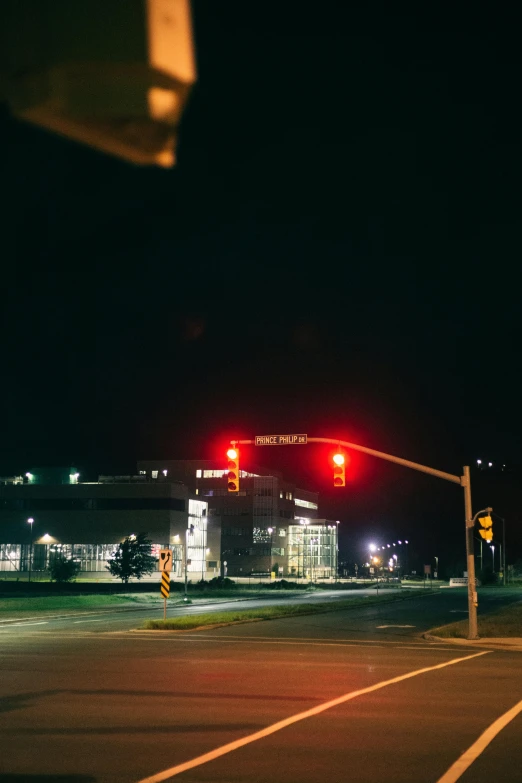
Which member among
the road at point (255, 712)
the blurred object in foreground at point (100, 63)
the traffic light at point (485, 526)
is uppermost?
the blurred object in foreground at point (100, 63)

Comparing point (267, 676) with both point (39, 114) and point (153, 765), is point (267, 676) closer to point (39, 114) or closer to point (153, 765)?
point (153, 765)

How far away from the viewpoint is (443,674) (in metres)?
19.0

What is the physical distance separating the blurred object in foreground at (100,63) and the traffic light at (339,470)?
25025 millimetres

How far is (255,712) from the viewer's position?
43.9ft

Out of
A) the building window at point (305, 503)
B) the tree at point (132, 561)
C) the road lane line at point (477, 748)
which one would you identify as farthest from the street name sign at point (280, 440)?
the building window at point (305, 503)

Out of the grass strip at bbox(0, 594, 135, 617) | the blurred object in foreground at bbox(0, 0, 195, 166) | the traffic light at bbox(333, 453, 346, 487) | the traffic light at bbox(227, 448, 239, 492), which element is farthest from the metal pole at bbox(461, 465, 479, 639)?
the blurred object in foreground at bbox(0, 0, 195, 166)

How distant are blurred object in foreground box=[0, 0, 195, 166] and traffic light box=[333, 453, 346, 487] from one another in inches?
985

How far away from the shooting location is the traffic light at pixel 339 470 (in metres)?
27.7

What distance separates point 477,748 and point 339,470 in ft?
57.4

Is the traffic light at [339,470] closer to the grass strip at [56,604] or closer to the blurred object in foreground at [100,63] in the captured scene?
the grass strip at [56,604]

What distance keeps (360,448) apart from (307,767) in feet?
65.2

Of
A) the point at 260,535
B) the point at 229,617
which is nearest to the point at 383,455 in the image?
the point at 229,617

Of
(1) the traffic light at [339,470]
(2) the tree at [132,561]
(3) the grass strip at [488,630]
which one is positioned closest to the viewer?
(1) the traffic light at [339,470]

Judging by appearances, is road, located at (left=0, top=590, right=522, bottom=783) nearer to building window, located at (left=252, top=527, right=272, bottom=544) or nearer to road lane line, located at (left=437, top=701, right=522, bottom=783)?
→ road lane line, located at (left=437, top=701, right=522, bottom=783)
